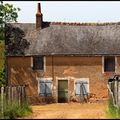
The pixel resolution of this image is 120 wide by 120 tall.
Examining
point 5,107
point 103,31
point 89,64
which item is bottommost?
point 5,107

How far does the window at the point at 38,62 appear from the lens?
38531 millimetres

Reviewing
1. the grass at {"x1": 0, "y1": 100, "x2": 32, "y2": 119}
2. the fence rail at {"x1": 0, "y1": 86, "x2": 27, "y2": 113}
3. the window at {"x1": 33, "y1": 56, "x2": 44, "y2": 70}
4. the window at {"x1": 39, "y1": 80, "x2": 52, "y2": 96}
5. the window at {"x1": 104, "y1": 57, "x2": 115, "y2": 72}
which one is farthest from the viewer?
the window at {"x1": 33, "y1": 56, "x2": 44, "y2": 70}

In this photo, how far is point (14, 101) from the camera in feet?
78.1

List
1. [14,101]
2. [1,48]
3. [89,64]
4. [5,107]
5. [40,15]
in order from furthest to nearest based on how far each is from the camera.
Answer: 1. [1,48]
2. [40,15]
3. [89,64]
4. [14,101]
5. [5,107]

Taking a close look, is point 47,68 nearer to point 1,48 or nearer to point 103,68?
point 103,68

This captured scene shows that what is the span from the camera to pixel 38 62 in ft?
127

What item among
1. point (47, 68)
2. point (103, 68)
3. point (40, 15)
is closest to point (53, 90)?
point (47, 68)

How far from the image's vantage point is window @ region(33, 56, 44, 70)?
3853 centimetres

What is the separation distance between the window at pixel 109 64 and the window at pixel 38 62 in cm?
547

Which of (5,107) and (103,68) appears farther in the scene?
(103,68)

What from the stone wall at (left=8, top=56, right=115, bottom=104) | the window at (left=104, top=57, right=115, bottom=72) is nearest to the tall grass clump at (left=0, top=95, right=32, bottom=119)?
the stone wall at (left=8, top=56, right=115, bottom=104)

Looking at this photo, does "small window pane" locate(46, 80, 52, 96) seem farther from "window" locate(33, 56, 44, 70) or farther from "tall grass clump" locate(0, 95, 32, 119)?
"tall grass clump" locate(0, 95, 32, 119)

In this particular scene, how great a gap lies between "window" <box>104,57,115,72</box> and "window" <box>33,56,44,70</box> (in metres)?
5.47

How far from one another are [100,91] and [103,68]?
2.00 m
